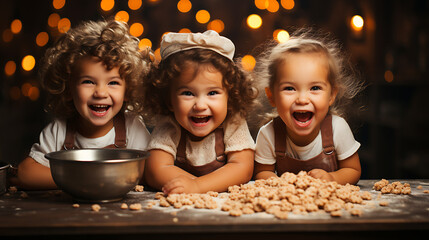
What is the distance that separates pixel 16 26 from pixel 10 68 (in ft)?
1.06

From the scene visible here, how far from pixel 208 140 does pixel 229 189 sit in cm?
20

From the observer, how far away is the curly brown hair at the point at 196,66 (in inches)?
52.5

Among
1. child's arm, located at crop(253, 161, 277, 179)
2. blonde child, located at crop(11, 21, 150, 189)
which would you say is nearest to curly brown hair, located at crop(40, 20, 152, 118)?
blonde child, located at crop(11, 21, 150, 189)

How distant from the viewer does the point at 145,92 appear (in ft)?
4.78

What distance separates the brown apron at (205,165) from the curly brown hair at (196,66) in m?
0.09

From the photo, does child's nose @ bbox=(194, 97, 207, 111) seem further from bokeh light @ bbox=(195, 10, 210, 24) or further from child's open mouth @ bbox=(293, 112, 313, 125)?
bokeh light @ bbox=(195, 10, 210, 24)

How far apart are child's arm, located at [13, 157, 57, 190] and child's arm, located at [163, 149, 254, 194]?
0.38m

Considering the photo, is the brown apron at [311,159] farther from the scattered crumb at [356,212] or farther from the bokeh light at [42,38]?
the bokeh light at [42,38]

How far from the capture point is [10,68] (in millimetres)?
3402

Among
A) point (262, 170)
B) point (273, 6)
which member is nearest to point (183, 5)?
point (273, 6)

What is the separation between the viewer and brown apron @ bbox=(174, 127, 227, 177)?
1405 millimetres

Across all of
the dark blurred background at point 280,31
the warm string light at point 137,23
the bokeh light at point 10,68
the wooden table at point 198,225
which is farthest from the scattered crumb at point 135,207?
the bokeh light at point 10,68

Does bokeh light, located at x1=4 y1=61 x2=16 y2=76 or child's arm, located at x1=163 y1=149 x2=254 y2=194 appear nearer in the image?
child's arm, located at x1=163 y1=149 x2=254 y2=194

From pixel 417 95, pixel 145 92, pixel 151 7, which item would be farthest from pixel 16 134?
pixel 417 95
